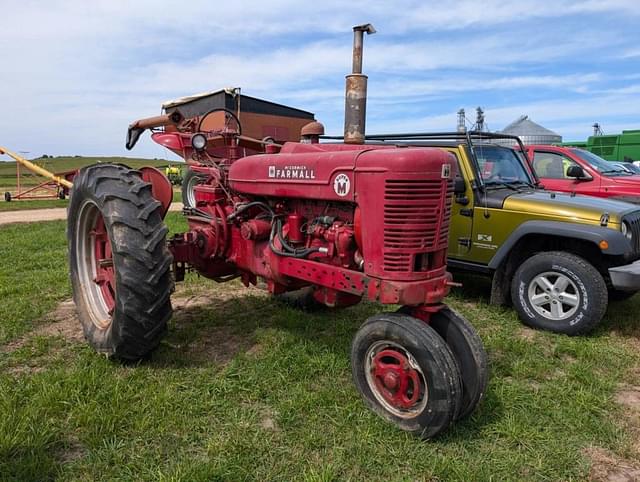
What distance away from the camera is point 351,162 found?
295 cm

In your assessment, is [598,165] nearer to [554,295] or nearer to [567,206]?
[567,206]

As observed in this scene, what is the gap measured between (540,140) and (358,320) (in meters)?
20.9

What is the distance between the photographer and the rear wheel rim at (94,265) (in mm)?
3932

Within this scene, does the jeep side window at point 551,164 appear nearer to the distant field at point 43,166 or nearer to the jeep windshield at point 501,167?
the jeep windshield at point 501,167

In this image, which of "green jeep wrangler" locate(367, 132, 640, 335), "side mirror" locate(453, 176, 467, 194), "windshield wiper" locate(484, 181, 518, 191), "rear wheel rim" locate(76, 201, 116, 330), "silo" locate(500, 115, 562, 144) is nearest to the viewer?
"rear wheel rim" locate(76, 201, 116, 330)

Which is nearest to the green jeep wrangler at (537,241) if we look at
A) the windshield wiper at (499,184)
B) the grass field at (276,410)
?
the windshield wiper at (499,184)

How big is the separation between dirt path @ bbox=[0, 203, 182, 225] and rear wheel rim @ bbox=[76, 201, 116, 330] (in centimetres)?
921

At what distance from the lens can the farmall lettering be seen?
321 centimetres

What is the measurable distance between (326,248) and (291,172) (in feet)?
1.84

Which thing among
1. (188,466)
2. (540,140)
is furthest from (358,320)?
(540,140)

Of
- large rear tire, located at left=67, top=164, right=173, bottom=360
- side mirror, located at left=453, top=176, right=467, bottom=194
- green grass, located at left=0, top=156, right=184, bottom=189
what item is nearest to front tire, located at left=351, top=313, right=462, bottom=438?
large rear tire, located at left=67, top=164, right=173, bottom=360

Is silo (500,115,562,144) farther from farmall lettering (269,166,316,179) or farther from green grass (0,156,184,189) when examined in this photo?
farmall lettering (269,166,316,179)

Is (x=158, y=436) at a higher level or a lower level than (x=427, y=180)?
lower

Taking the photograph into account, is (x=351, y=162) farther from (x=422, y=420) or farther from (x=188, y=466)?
(x=188, y=466)
